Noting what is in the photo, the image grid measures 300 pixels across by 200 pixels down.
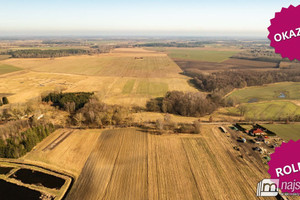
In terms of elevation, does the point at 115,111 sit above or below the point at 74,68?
below

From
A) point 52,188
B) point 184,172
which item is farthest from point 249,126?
point 52,188

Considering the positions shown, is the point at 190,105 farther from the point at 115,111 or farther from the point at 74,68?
the point at 74,68

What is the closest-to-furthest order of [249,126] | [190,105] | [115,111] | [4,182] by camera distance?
[4,182] → [249,126] → [115,111] → [190,105]

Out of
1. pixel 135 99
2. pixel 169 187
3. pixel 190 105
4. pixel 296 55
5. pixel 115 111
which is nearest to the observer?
pixel 296 55

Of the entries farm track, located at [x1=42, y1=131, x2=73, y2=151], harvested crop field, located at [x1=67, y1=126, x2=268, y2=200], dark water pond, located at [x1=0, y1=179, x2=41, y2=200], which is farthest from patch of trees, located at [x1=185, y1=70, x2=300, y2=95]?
dark water pond, located at [x1=0, y1=179, x2=41, y2=200]

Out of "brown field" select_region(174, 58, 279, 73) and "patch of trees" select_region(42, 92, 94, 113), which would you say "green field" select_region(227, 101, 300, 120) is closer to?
"patch of trees" select_region(42, 92, 94, 113)

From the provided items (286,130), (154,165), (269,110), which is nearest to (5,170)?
(154,165)

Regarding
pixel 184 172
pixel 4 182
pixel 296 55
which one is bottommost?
pixel 4 182

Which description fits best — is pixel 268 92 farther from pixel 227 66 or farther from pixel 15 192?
pixel 15 192
